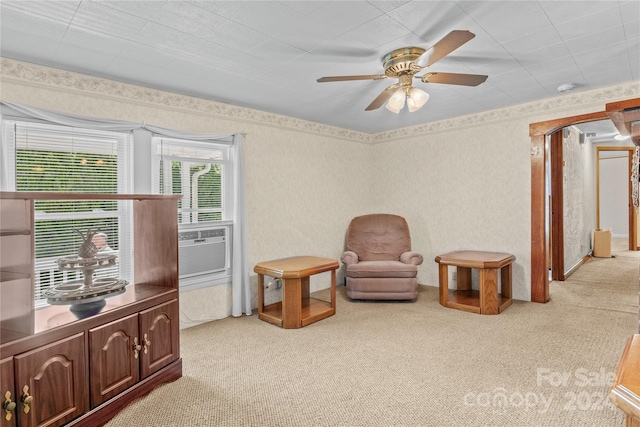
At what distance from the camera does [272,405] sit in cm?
218

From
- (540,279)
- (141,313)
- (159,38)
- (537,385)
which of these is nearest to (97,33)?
(159,38)

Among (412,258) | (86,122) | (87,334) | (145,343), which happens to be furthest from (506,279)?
(86,122)

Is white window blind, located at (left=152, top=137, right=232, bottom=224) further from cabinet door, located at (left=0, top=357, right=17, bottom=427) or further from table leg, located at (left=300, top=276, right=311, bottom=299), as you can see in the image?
cabinet door, located at (left=0, top=357, right=17, bottom=427)

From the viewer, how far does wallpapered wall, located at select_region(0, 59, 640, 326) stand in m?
3.42

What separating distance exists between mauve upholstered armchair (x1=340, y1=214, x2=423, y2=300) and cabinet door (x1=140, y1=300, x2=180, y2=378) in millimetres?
2311

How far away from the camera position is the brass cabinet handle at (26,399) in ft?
5.52

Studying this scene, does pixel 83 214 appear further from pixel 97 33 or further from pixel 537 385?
pixel 537 385

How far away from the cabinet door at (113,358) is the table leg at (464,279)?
3.80m

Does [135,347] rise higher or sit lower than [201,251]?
lower

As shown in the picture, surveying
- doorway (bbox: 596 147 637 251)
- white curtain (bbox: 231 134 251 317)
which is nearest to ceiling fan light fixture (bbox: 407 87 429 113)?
white curtain (bbox: 231 134 251 317)

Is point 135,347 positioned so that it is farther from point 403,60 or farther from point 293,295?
point 403,60

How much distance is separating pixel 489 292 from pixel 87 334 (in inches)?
142

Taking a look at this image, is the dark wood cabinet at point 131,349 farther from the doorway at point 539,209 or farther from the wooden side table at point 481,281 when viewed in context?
the doorway at point 539,209

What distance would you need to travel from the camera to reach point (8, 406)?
1.62m
